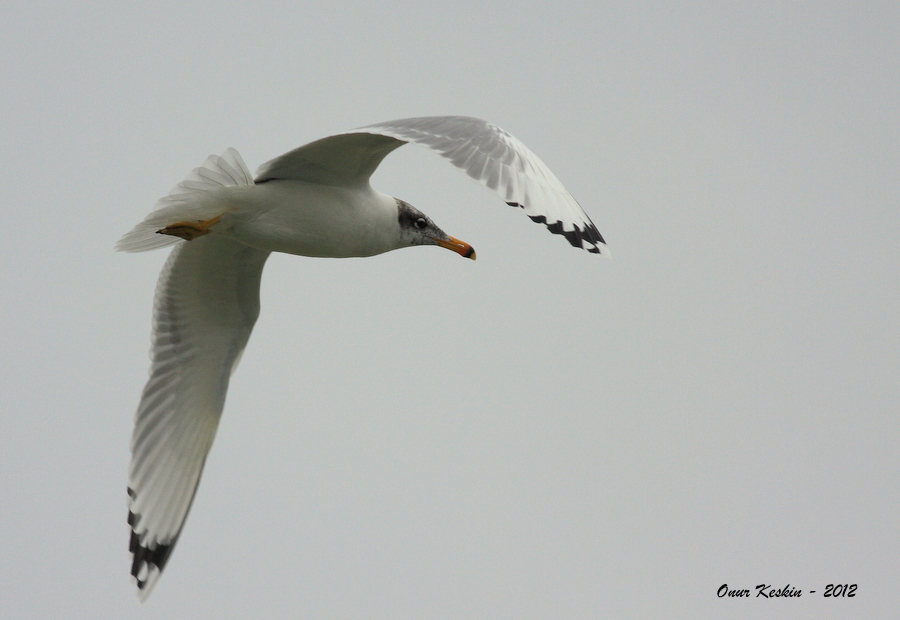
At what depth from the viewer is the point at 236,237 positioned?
13.1 feet

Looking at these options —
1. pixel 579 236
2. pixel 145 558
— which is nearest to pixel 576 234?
pixel 579 236

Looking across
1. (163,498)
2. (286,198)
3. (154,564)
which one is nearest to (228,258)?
(286,198)

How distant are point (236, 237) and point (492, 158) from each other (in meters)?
1.30

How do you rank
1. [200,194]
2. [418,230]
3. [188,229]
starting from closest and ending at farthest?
[200,194] → [188,229] → [418,230]

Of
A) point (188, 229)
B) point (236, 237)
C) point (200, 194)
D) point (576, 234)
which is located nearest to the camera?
point (576, 234)

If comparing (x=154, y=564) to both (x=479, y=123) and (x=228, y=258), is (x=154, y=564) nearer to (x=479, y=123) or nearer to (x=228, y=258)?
(x=228, y=258)

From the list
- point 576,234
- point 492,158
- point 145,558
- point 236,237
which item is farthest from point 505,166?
point 145,558

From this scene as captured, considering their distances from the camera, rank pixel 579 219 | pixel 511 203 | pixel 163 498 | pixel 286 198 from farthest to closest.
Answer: pixel 163 498 < pixel 286 198 < pixel 579 219 < pixel 511 203

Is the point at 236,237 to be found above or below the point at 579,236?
above

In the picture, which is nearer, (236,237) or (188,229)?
(188,229)

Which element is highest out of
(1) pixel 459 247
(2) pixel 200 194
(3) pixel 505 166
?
(2) pixel 200 194

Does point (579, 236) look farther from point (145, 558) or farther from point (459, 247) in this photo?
point (145, 558)

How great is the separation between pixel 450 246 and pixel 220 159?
1.17 m

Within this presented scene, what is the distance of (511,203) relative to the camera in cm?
293
